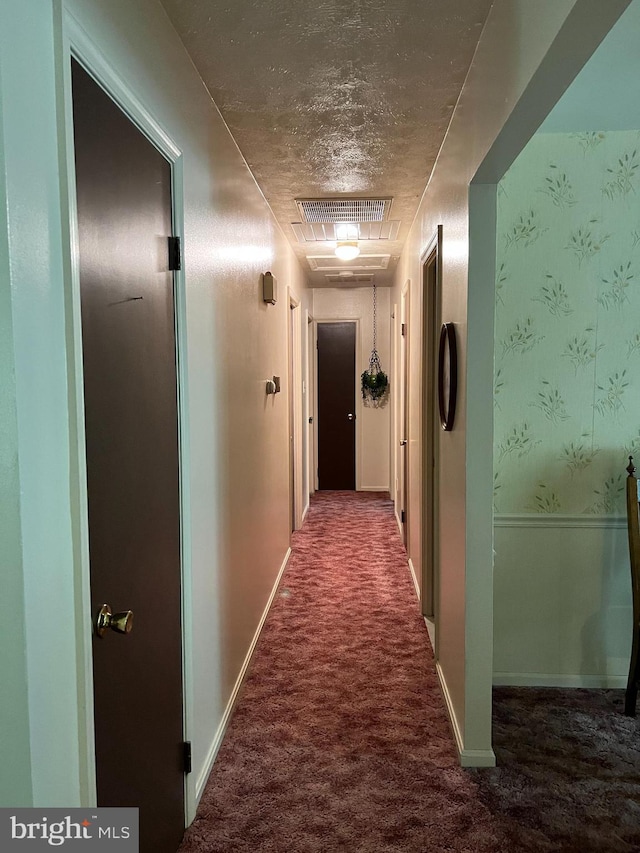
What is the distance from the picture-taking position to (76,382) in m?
1.18

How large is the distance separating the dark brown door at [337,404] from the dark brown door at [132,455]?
586 centimetres

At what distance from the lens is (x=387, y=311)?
7.53m

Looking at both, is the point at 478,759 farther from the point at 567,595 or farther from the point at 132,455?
the point at 132,455

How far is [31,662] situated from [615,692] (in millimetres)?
2673

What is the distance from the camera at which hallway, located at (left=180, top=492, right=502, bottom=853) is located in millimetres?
1931

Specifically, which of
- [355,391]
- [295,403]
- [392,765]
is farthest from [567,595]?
[355,391]

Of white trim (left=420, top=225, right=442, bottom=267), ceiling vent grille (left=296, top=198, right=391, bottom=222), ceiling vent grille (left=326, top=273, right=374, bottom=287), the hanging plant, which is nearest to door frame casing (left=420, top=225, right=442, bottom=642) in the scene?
Result: white trim (left=420, top=225, right=442, bottom=267)

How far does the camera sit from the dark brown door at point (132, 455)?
130 cm

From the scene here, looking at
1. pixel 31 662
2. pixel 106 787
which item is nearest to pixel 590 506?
pixel 106 787

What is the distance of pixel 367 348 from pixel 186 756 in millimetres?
6087

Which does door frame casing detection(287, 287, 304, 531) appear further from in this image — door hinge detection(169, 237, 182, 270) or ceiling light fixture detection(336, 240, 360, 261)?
door hinge detection(169, 237, 182, 270)

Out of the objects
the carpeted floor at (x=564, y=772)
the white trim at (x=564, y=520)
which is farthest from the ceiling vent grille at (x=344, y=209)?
the carpeted floor at (x=564, y=772)

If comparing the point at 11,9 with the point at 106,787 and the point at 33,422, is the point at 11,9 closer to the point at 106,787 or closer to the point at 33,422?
the point at 33,422

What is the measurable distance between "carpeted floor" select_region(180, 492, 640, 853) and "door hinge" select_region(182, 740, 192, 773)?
0.19 m
